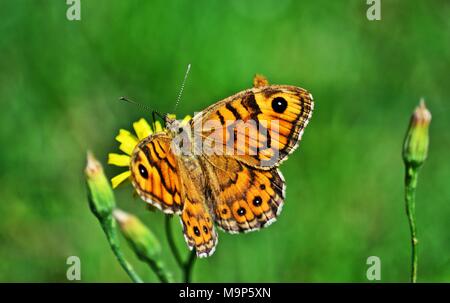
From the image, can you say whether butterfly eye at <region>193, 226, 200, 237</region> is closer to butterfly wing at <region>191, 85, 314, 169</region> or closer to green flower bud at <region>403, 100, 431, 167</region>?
butterfly wing at <region>191, 85, 314, 169</region>

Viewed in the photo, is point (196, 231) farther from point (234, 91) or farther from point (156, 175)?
point (234, 91)

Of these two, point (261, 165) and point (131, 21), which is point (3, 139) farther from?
point (261, 165)

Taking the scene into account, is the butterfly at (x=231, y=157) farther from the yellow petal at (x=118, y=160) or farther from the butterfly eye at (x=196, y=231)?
the yellow petal at (x=118, y=160)

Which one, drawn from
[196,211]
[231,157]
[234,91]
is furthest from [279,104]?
[234,91]

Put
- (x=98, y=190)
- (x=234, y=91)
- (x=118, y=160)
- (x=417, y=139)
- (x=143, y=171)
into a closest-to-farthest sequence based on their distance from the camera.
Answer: (x=143, y=171) < (x=98, y=190) < (x=417, y=139) < (x=118, y=160) < (x=234, y=91)

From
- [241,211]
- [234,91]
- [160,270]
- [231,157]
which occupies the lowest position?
[160,270]

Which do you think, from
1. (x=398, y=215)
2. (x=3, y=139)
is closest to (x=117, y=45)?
(x=3, y=139)

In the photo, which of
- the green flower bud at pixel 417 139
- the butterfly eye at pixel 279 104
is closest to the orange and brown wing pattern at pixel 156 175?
the butterfly eye at pixel 279 104
